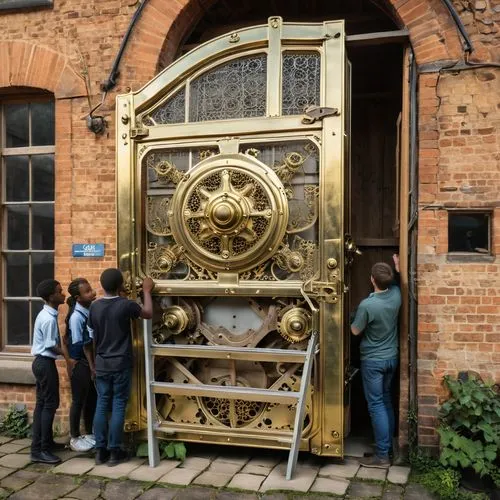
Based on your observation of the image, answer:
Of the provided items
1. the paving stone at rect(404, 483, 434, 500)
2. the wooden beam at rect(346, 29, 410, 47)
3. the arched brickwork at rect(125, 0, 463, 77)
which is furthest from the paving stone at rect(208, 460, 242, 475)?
the wooden beam at rect(346, 29, 410, 47)

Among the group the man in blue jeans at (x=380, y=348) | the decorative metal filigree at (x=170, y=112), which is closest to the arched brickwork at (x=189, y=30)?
the decorative metal filigree at (x=170, y=112)

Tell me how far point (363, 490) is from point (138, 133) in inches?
140

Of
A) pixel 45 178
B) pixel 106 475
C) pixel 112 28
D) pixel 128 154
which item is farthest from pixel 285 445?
pixel 112 28

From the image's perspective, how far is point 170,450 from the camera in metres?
4.82

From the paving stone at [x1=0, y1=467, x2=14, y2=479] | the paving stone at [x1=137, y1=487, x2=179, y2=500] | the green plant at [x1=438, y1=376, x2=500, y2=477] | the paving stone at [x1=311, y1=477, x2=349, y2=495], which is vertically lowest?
the paving stone at [x1=0, y1=467, x2=14, y2=479]

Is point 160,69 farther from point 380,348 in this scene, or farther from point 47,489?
point 47,489

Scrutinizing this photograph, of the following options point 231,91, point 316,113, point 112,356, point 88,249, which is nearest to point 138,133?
point 231,91

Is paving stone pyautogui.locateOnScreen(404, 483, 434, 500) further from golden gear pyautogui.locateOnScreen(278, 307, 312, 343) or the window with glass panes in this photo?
the window with glass panes

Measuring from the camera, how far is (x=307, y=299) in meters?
4.52

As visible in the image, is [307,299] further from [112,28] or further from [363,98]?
[112,28]

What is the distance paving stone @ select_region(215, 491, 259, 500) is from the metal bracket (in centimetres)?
297

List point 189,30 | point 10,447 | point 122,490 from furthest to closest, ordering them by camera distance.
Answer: point 189,30 → point 10,447 → point 122,490

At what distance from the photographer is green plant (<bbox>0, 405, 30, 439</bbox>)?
5617mm

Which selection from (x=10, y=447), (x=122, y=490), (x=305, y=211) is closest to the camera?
(x=122, y=490)
